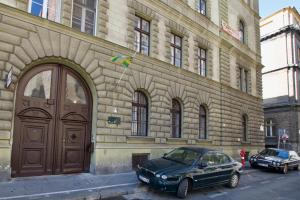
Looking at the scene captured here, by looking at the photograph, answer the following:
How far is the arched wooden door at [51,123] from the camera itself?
10195mm

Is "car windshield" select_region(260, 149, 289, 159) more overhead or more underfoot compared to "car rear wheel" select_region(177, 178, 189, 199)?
more overhead

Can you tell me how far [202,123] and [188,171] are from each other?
978 centimetres

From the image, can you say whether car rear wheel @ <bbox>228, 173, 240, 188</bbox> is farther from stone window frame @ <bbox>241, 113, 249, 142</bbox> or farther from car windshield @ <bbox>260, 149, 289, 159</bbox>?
stone window frame @ <bbox>241, 113, 249, 142</bbox>

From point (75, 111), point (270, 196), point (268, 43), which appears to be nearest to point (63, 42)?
point (75, 111)

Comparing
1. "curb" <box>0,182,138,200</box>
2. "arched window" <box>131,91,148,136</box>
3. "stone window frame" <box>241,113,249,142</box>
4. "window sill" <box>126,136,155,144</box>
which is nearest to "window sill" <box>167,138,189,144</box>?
"window sill" <box>126,136,155,144</box>

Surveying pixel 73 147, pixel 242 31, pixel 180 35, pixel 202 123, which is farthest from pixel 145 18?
pixel 242 31

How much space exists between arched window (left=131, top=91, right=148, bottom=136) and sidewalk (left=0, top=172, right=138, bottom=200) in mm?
3176

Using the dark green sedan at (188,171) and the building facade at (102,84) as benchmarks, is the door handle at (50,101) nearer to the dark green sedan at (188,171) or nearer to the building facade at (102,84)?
the building facade at (102,84)

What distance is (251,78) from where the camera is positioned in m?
25.8

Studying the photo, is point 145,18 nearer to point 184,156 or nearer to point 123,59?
point 123,59

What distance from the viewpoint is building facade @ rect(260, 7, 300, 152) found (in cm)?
3794

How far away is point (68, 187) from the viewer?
912 cm

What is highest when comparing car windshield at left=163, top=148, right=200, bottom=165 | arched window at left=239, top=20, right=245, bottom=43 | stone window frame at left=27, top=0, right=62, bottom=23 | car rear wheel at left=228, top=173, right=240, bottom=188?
arched window at left=239, top=20, right=245, bottom=43

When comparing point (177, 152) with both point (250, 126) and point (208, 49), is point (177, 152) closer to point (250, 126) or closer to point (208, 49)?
point (208, 49)
